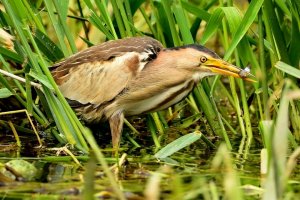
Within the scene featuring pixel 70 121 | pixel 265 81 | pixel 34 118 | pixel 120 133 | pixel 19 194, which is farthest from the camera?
pixel 34 118

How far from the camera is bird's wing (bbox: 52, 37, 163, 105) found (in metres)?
4.50

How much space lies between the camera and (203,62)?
441cm

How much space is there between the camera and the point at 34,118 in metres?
4.88

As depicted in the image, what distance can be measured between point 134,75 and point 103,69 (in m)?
0.17

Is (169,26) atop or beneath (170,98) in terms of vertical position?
atop

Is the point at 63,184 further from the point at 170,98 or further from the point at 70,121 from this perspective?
the point at 170,98

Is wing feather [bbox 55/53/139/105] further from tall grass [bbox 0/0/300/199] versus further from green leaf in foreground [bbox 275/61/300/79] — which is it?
green leaf in foreground [bbox 275/61/300/79]

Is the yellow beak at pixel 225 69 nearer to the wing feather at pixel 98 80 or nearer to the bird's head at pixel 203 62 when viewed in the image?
the bird's head at pixel 203 62

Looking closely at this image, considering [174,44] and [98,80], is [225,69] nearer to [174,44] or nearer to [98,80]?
[174,44]

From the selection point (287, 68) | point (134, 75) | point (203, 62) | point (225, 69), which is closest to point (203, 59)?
point (203, 62)

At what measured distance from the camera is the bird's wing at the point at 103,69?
450 cm

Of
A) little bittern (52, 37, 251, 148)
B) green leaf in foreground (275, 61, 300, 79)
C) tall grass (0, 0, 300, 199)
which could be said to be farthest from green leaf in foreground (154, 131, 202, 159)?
little bittern (52, 37, 251, 148)

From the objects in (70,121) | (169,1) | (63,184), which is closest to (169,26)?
(169,1)

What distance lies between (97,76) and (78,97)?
161mm
